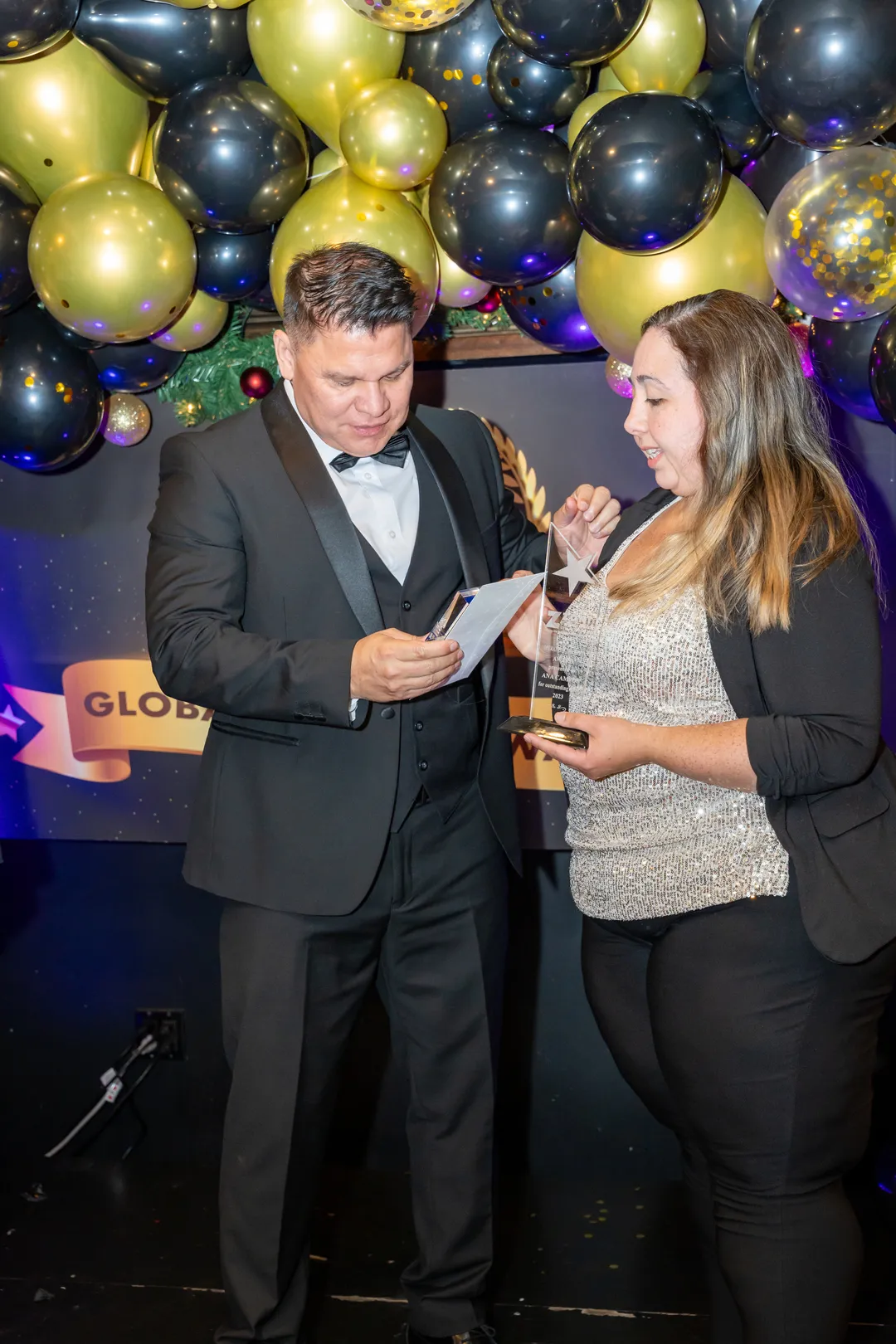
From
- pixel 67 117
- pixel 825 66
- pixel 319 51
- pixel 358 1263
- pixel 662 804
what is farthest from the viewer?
pixel 358 1263

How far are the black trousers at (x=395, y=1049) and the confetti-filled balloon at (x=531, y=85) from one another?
119cm

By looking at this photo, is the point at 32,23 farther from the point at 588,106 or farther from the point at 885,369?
the point at 885,369

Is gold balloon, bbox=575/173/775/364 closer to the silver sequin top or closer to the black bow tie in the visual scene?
the black bow tie

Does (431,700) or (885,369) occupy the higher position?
(885,369)

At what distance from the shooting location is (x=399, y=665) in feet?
5.29

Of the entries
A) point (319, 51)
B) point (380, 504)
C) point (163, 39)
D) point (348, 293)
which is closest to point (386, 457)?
point (380, 504)

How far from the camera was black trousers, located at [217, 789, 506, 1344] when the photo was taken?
186cm

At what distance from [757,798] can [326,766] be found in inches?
26.6

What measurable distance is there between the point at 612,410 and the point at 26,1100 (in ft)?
7.35

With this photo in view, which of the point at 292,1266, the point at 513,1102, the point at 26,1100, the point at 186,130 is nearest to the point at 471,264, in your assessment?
the point at 186,130

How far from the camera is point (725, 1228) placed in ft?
5.00

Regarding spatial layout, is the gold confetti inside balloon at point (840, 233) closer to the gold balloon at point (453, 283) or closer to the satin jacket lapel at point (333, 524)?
the gold balloon at point (453, 283)

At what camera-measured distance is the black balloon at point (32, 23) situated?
74.7 inches

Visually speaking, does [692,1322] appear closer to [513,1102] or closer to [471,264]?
[513,1102]
